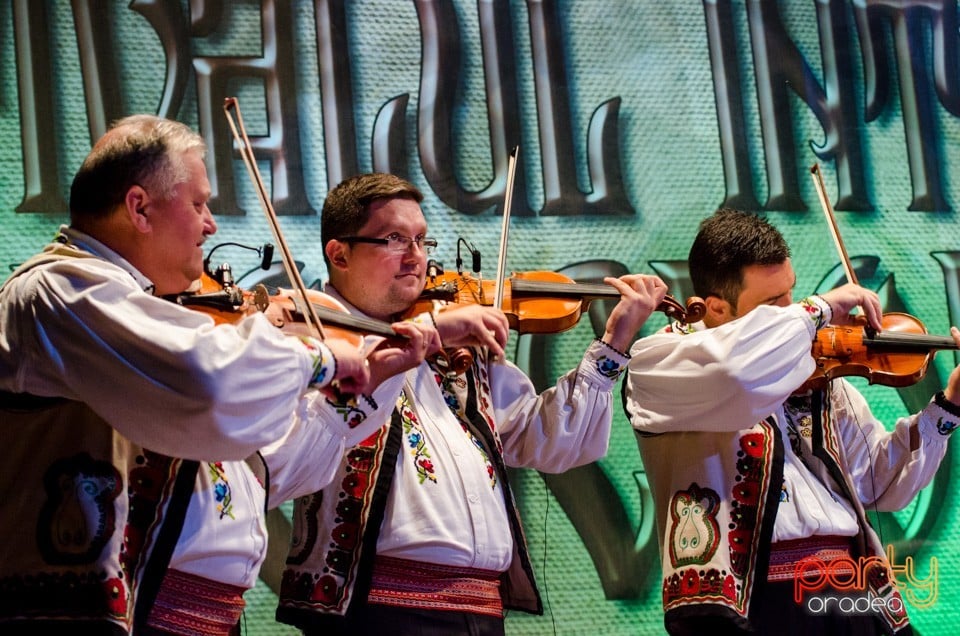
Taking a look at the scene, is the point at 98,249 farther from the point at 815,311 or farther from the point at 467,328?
the point at 815,311

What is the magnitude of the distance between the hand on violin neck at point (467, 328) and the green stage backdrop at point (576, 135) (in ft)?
5.00

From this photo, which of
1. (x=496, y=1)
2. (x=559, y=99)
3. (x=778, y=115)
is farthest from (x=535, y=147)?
(x=778, y=115)

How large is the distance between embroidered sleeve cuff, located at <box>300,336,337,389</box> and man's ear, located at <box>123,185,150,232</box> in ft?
1.27

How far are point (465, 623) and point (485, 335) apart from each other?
64cm

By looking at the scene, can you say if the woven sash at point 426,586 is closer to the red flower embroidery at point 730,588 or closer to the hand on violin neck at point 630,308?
the red flower embroidery at point 730,588

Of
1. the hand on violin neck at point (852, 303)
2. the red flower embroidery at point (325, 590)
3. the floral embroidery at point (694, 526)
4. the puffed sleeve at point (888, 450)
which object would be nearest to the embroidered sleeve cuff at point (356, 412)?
the red flower embroidery at point (325, 590)

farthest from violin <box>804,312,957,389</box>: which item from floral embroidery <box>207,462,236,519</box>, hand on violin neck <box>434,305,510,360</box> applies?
floral embroidery <box>207,462,236,519</box>

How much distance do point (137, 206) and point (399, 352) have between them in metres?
0.52

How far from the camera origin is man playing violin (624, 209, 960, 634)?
2.79 m

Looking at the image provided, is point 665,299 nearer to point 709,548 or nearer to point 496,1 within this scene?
point 709,548

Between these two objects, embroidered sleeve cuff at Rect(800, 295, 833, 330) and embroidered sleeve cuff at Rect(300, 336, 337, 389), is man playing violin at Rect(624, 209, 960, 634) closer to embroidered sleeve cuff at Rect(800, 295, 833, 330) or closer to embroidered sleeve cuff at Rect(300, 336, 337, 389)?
embroidered sleeve cuff at Rect(800, 295, 833, 330)

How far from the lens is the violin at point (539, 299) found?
296cm

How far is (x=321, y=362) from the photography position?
6.42ft

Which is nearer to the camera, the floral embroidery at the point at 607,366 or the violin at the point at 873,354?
the floral embroidery at the point at 607,366
